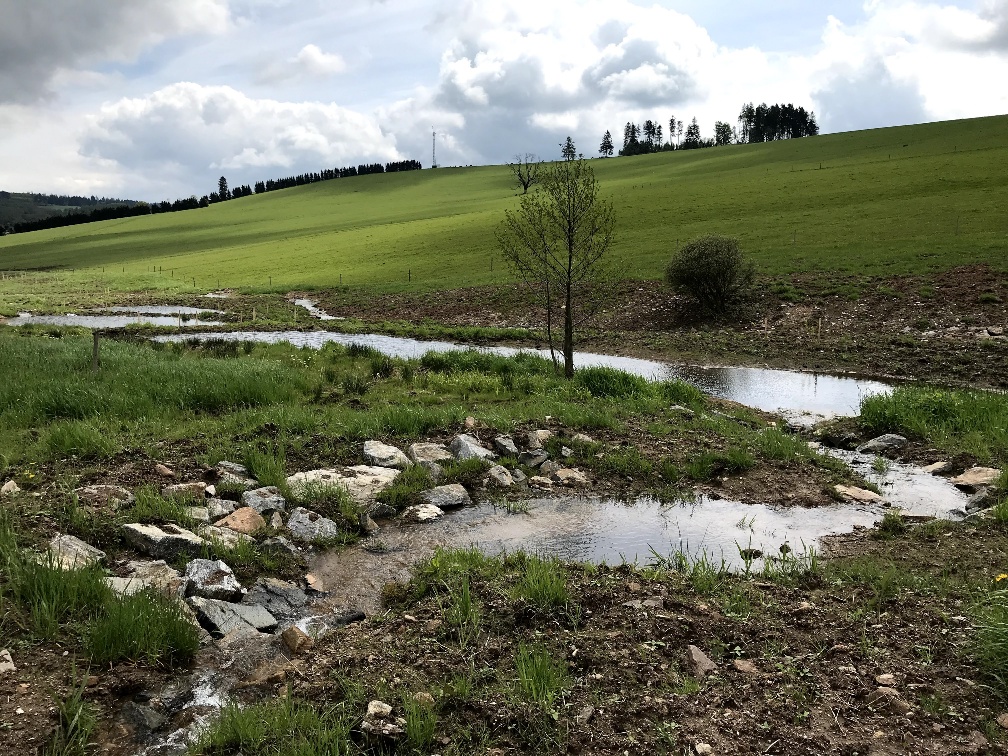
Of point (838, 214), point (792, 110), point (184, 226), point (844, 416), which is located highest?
point (792, 110)

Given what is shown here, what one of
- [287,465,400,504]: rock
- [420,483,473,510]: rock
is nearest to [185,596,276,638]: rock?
[287,465,400,504]: rock

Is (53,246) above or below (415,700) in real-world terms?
above

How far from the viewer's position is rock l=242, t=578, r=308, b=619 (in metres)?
7.37

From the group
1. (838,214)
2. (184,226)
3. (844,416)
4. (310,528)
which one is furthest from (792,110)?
(310,528)

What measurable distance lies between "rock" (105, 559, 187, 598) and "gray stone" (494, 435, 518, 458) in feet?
20.7

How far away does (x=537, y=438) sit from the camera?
1309cm

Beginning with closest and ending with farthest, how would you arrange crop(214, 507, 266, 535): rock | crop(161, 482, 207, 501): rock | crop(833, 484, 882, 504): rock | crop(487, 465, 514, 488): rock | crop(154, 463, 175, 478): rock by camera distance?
crop(214, 507, 266, 535): rock → crop(161, 482, 207, 501): rock → crop(154, 463, 175, 478): rock → crop(833, 484, 882, 504): rock → crop(487, 465, 514, 488): rock

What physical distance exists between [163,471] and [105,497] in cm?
123

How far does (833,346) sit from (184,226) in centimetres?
13488

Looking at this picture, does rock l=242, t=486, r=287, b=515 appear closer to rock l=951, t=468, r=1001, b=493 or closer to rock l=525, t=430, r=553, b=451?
rock l=525, t=430, r=553, b=451

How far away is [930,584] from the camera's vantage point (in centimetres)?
709

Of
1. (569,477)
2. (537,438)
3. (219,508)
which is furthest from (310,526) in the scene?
(537,438)

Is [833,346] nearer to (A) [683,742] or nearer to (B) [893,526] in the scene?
(B) [893,526]

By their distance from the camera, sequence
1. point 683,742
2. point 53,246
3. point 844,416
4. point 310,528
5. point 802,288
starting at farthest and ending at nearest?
point 53,246 < point 802,288 < point 844,416 < point 310,528 < point 683,742
